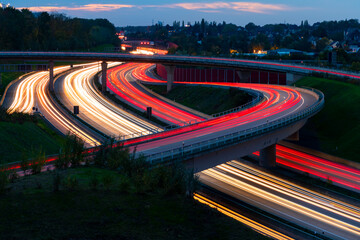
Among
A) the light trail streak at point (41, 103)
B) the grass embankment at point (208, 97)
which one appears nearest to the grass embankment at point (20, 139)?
the light trail streak at point (41, 103)

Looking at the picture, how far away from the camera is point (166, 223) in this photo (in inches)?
865

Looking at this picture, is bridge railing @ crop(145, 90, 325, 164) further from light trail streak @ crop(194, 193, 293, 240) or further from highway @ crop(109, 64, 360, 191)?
highway @ crop(109, 64, 360, 191)

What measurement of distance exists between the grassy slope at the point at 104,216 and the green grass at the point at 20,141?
15678 mm

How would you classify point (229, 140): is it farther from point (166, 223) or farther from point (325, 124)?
point (325, 124)

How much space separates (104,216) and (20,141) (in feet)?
89.4

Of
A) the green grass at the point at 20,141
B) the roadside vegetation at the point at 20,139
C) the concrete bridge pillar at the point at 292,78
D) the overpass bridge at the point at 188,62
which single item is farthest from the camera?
the overpass bridge at the point at 188,62

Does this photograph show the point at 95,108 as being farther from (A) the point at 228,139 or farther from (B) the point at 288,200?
(B) the point at 288,200

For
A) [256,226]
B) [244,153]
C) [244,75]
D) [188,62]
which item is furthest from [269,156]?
[188,62]

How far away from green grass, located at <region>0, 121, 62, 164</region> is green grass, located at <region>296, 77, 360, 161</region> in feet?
107

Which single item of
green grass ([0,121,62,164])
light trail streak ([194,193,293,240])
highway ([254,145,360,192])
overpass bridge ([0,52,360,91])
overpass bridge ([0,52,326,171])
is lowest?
highway ([254,145,360,192])

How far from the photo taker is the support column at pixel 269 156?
49266 mm

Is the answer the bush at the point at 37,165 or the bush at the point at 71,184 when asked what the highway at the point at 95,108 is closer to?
the bush at the point at 37,165

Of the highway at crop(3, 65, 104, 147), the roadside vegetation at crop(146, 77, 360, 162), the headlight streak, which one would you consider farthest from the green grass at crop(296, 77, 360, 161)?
the highway at crop(3, 65, 104, 147)

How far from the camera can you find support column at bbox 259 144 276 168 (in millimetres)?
49266
